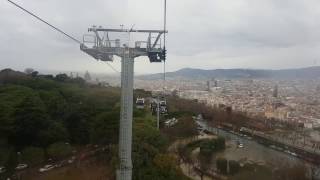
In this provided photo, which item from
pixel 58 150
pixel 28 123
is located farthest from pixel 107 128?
pixel 28 123

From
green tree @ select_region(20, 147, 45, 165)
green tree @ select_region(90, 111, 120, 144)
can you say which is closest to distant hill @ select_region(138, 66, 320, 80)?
green tree @ select_region(90, 111, 120, 144)

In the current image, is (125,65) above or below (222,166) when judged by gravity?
above

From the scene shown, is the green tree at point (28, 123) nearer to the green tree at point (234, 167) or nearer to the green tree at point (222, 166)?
the green tree at point (222, 166)

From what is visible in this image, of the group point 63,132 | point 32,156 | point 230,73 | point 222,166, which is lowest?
point 222,166

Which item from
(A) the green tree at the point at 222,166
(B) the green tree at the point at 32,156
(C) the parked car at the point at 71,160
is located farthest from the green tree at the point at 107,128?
(A) the green tree at the point at 222,166

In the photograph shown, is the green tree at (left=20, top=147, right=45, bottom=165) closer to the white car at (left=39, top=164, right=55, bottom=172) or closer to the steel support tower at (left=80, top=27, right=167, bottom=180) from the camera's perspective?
the white car at (left=39, top=164, right=55, bottom=172)

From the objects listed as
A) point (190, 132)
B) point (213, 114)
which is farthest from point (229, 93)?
point (190, 132)

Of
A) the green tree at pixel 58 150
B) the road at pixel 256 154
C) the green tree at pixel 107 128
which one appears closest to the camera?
the green tree at pixel 58 150

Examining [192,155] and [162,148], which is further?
[192,155]

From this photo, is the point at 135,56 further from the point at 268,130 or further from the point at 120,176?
the point at 268,130

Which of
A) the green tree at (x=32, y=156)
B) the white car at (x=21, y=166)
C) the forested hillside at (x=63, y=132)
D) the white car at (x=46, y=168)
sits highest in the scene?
the forested hillside at (x=63, y=132)

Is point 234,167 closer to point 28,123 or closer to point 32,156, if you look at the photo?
point 32,156
